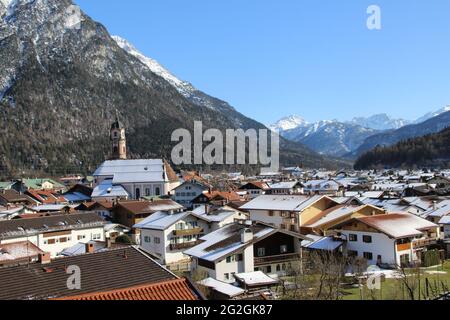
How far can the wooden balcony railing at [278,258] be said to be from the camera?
26031 millimetres

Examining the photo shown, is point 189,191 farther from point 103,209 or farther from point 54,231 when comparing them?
point 54,231

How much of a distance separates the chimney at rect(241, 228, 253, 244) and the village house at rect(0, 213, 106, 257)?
14.7 meters

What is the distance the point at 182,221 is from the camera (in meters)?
33.4

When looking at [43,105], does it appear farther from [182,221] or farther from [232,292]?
[232,292]

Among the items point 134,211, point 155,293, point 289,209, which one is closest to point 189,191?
point 134,211

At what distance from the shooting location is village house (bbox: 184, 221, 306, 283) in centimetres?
2477

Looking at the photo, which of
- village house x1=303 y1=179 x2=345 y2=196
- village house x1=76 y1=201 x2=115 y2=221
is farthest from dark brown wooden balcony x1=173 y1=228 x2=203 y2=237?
village house x1=303 y1=179 x2=345 y2=196

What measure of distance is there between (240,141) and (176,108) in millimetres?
27881

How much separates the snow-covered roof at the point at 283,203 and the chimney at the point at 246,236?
10.8 metres

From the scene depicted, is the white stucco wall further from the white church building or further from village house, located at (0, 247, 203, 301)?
the white church building

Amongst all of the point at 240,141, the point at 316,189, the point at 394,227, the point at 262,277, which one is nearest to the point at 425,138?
the point at 240,141

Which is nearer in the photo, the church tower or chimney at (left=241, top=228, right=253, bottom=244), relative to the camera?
chimney at (left=241, top=228, right=253, bottom=244)

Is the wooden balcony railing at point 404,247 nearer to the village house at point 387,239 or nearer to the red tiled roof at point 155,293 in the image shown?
the village house at point 387,239

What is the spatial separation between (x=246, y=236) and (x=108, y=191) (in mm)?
49586
